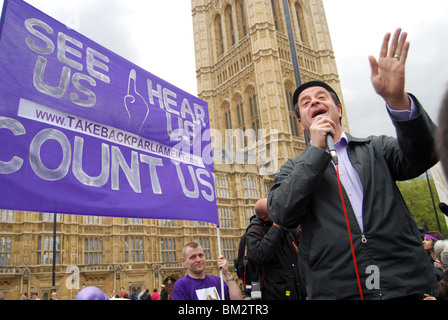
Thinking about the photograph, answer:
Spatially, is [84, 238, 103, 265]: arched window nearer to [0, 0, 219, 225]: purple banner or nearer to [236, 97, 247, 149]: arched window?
[236, 97, 247, 149]: arched window

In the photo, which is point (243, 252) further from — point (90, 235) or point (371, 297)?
point (90, 235)

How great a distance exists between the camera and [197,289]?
10.1ft

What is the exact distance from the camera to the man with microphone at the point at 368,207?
3.87 ft

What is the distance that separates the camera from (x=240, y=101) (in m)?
39.1

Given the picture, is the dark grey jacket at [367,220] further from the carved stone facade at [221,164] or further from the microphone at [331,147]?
the carved stone facade at [221,164]

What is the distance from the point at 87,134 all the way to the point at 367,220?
261 centimetres

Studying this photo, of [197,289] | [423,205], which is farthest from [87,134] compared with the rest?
[423,205]

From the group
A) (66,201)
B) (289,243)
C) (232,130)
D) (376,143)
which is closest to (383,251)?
(376,143)

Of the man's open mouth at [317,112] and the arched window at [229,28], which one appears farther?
the arched window at [229,28]

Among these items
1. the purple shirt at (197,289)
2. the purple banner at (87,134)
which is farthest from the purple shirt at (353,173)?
the purple banner at (87,134)

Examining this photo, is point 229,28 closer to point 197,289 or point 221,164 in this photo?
point 221,164

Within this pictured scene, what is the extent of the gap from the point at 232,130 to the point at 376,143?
36837 mm

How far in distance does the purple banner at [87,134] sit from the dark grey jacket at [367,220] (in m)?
2.05

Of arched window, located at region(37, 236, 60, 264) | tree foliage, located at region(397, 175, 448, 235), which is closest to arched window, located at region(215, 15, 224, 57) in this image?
tree foliage, located at region(397, 175, 448, 235)
